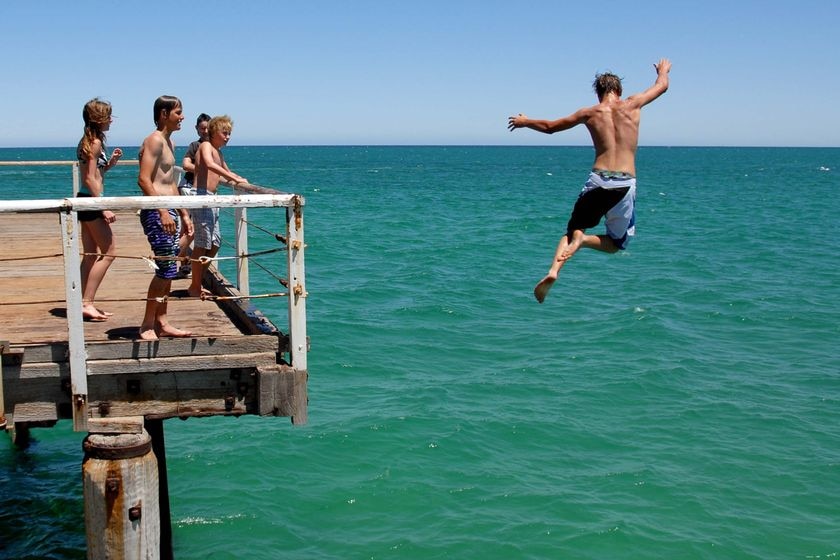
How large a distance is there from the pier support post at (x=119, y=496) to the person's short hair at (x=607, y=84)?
12.7 feet

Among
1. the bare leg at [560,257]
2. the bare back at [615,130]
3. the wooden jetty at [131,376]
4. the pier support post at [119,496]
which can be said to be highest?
the bare back at [615,130]

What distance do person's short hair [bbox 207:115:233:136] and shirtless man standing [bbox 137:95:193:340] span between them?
116cm

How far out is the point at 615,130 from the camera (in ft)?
23.3

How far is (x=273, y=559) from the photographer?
1008 cm

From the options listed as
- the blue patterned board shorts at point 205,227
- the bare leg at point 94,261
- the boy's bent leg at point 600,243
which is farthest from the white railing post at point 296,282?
the boy's bent leg at point 600,243

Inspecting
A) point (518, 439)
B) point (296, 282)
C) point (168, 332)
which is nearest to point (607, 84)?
point (296, 282)

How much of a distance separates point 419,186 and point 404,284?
53422 mm

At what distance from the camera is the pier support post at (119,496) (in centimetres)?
600

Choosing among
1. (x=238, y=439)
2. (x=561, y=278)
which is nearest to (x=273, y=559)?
(x=238, y=439)

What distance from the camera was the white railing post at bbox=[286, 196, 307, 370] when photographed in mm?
6394

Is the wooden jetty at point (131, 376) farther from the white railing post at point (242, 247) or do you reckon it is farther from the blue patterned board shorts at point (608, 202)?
the blue patterned board shorts at point (608, 202)

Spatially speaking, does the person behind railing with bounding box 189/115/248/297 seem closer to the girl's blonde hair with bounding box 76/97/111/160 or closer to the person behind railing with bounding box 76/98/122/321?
the person behind railing with bounding box 76/98/122/321

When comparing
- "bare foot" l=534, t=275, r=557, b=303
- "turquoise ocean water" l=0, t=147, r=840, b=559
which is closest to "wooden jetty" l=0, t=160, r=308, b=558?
"bare foot" l=534, t=275, r=557, b=303

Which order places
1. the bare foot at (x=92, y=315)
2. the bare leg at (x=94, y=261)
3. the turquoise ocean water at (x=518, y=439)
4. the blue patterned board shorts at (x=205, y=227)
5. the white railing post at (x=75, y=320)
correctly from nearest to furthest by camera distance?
the white railing post at (x=75, y=320), the bare leg at (x=94, y=261), the bare foot at (x=92, y=315), the blue patterned board shorts at (x=205, y=227), the turquoise ocean water at (x=518, y=439)
